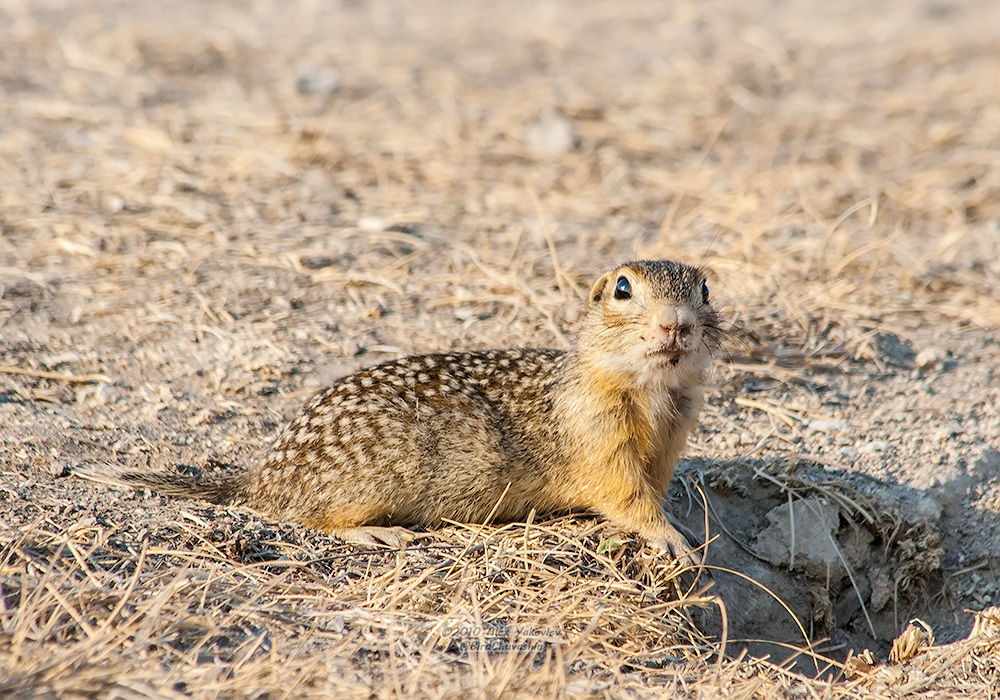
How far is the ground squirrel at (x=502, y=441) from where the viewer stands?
4000 millimetres

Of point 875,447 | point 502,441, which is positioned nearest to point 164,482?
point 502,441

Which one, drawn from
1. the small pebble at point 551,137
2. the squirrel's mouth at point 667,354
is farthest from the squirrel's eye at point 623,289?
the small pebble at point 551,137

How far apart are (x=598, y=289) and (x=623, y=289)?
206 millimetres

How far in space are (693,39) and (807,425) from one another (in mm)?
6543

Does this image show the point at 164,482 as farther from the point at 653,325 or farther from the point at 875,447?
the point at 875,447

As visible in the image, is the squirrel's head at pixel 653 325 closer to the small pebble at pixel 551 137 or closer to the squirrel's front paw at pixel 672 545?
the squirrel's front paw at pixel 672 545

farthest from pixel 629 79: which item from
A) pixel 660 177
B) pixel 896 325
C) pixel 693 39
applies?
pixel 896 325

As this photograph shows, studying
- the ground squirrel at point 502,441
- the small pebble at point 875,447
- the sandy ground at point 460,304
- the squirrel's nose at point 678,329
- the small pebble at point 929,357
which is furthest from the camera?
the small pebble at point 929,357

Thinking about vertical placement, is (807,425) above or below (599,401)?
below

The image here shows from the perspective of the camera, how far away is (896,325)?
19.0ft

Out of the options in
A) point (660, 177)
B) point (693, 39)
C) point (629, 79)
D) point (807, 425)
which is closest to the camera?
point (807, 425)

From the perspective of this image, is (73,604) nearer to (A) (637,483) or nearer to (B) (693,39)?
(A) (637,483)

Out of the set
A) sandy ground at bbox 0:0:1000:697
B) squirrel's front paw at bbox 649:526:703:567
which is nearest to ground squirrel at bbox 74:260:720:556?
squirrel's front paw at bbox 649:526:703:567

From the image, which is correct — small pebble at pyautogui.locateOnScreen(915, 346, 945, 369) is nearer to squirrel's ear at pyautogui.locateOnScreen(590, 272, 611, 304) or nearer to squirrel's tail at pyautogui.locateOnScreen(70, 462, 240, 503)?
squirrel's ear at pyautogui.locateOnScreen(590, 272, 611, 304)
